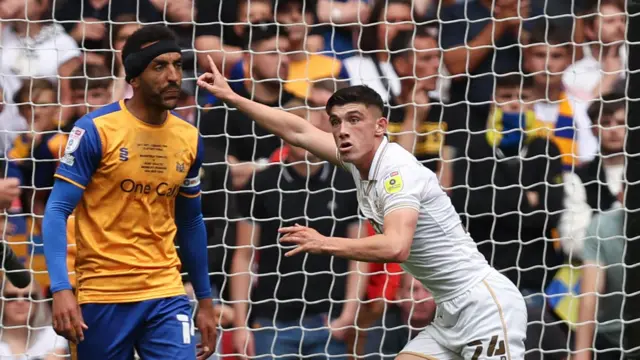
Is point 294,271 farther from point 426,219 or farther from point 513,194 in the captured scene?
point 426,219

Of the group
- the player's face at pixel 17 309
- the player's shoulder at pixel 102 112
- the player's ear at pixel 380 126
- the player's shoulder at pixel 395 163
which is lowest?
the player's face at pixel 17 309

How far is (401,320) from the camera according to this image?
6059mm

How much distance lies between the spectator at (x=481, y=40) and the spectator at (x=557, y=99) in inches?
4.5

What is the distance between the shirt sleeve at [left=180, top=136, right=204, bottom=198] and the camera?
4.41 m

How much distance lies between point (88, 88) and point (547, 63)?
8.26 feet

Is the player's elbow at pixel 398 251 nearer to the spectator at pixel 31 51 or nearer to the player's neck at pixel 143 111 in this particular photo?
the player's neck at pixel 143 111

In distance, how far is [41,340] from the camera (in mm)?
5793

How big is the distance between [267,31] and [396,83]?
76 centimetres

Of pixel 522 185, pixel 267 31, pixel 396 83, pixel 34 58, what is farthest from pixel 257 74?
pixel 522 185

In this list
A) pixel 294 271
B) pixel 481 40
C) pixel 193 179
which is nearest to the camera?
pixel 193 179

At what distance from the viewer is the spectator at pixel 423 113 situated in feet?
20.0

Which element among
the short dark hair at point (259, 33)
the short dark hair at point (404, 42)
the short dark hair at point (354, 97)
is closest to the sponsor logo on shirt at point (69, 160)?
the short dark hair at point (354, 97)

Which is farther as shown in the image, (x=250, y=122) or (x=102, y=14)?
(x=250, y=122)

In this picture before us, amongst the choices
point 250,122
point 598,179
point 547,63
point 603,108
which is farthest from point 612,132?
point 250,122
